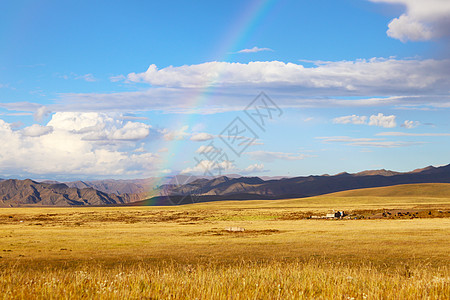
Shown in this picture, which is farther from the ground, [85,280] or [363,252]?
[85,280]

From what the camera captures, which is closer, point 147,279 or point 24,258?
point 147,279

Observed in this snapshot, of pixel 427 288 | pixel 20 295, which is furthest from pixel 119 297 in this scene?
pixel 427 288

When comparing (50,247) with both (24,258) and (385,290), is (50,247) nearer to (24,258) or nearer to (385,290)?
(24,258)

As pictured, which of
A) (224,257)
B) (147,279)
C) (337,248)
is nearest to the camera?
(147,279)

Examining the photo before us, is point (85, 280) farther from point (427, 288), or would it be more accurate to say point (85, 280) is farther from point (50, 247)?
point (50, 247)

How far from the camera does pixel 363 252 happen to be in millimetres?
27125

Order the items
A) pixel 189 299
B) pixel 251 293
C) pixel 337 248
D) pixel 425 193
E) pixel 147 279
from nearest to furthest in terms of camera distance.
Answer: pixel 189 299 < pixel 251 293 < pixel 147 279 < pixel 337 248 < pixel 425 193

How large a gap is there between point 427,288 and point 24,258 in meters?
24.8

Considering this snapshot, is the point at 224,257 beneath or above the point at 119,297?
beneath

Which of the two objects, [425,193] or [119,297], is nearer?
[119,297]

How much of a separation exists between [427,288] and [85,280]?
8.06 meters

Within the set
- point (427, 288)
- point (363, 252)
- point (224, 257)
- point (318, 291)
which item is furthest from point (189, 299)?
point (363, 252)

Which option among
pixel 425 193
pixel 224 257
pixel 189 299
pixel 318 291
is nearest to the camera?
pixel 189 299

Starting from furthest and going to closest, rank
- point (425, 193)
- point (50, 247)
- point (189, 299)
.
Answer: point (425, 193)
point (50, 247)
point (189, 299)
